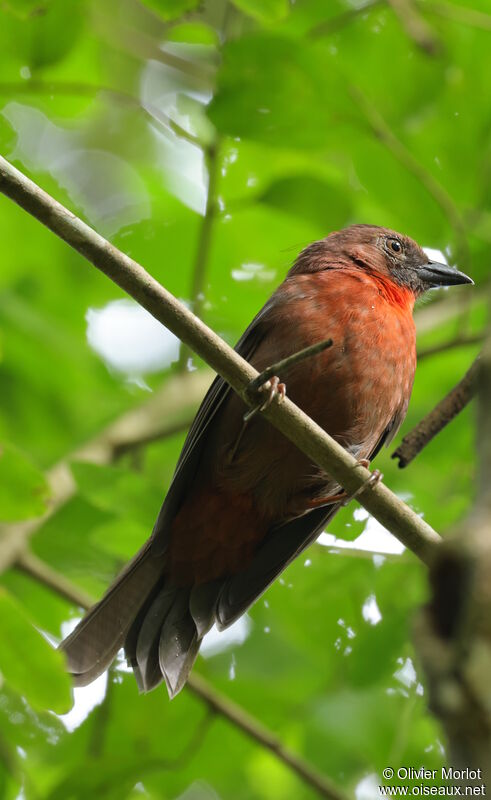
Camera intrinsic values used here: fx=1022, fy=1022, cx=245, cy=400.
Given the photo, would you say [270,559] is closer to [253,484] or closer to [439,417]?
[253,484]

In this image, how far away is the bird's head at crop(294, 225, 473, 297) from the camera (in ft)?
→ 15.5

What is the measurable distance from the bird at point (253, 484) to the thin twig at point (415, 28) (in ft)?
3.38

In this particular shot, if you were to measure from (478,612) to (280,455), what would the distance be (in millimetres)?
2884

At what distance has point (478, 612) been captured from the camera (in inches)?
43.8

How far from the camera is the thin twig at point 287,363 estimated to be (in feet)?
8.70

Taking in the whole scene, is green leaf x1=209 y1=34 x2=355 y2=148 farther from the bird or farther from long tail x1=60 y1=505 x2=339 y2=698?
long tail x1=60 y1=505 x2=339 y2=698

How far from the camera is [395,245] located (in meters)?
4.97

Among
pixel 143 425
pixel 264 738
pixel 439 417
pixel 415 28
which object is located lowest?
pixel 264 738

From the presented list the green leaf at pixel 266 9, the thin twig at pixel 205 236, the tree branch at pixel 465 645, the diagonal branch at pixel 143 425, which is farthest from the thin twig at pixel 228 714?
the tree branch at pixel 465 645

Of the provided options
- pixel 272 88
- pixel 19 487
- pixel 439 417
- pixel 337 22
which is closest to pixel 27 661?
pixel 19 487

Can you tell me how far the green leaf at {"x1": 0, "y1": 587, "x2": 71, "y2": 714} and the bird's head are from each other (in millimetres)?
2256

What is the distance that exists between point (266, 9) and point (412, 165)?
1.06 m

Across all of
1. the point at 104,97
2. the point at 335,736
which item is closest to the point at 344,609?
the point at 335,736

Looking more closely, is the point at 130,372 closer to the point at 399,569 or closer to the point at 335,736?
the point at 399,569
